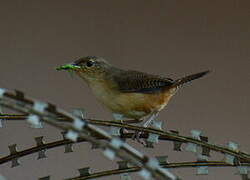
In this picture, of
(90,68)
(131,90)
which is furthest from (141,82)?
(90,68)

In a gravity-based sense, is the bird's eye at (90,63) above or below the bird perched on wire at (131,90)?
above

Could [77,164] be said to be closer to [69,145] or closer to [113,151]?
[69,145]

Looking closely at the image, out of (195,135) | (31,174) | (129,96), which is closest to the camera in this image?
(195,135)

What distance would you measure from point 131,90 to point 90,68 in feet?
0.44

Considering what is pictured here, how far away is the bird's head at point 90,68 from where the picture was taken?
125 centimetres

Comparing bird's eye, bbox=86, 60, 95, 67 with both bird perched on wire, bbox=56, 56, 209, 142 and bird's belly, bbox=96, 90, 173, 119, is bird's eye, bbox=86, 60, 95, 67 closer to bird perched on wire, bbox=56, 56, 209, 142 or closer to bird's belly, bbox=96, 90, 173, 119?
bird perched on wire, bbox=56, 56, 209, 142

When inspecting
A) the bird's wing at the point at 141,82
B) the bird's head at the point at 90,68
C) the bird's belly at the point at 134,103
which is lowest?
the bird's belly at the point at 134,103

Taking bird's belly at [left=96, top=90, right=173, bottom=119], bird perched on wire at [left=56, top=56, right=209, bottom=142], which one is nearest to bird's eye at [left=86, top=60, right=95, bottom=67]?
bird perched on wire at [left=56, top=56, right=209, bottom=142]

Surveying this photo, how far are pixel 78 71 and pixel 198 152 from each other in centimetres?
60

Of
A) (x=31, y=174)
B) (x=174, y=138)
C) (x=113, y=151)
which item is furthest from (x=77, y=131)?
(x=31, y=174)

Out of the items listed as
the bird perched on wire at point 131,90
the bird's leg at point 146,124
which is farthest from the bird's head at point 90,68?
the bird's leg at point 146,124

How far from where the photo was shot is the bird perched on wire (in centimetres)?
118

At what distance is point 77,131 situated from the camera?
48 cm

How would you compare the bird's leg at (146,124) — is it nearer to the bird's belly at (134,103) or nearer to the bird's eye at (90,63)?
the bird's belly at (134,103)
